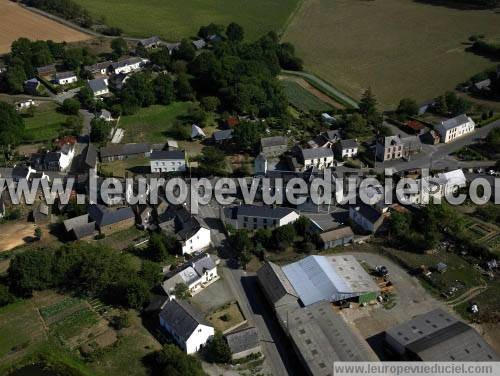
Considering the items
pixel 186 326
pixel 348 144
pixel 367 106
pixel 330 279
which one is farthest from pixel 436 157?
pixel 186 326

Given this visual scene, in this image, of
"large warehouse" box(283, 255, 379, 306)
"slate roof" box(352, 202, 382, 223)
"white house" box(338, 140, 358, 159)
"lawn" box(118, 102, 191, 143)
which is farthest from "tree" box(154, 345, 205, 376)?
"lawn" box(118, 102, 191, 143)

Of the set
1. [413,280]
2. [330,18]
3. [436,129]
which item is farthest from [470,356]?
[330,18]

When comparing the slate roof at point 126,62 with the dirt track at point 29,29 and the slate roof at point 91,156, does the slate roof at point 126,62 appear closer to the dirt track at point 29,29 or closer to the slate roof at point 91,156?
the dirt track at point 29,29

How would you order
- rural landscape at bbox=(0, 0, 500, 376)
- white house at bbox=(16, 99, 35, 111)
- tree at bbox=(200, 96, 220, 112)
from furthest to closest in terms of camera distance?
1. white house at bbox=(16, 99, 35, 111)
2. tree at bbox=(200, 96, 220, 112)
3. rural landscape at bbox=(0, 0, 500, 376)

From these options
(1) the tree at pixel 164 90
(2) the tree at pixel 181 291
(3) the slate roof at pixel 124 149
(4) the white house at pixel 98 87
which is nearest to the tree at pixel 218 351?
(2) the tree at pixel 181 291

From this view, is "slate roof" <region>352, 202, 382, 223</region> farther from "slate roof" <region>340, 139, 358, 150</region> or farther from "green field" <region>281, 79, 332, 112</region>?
"green field" <region>281, 79, 332, 112</region>

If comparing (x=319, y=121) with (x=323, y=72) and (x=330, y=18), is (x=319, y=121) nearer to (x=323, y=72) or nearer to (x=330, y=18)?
(x=323, y=72)

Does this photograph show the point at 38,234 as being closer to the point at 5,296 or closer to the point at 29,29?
the point at 5,296
